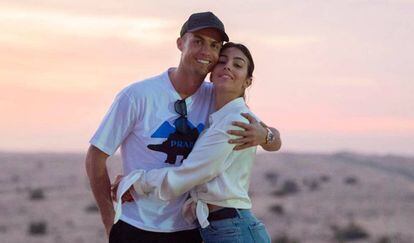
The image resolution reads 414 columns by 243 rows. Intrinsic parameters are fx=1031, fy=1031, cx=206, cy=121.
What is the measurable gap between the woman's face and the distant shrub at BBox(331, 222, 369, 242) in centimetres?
2089

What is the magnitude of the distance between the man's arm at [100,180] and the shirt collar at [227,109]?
771 mm

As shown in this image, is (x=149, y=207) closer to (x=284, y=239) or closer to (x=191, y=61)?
(x=191, y=61)

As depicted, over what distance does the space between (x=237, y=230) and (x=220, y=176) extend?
33 centimetres

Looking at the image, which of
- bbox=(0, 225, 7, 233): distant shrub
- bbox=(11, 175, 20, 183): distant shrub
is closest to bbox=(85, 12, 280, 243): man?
bbox=(0, 225, 7, 233): distant shrub

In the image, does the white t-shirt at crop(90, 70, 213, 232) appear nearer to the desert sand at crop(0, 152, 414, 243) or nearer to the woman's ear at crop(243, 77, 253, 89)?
the woman's ear at crop(243, 77, 253, 89)

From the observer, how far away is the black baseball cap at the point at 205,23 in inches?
245

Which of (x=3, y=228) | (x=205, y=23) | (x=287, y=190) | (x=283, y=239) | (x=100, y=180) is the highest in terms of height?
(x=205, y=23)

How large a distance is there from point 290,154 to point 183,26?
60.4 meters

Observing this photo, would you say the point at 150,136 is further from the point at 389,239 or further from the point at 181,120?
the point at 389,239

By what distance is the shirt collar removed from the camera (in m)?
6.09

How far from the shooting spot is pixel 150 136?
6.27 metres

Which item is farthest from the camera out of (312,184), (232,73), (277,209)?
(312,184)

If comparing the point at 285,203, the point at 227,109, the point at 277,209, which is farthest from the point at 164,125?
the point at 285,203

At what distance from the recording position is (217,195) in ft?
19.7
